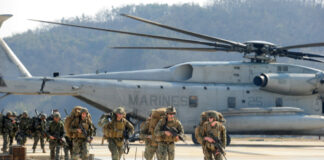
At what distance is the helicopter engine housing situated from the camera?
30.7 meters

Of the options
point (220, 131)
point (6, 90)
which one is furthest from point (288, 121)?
point (220, 131)

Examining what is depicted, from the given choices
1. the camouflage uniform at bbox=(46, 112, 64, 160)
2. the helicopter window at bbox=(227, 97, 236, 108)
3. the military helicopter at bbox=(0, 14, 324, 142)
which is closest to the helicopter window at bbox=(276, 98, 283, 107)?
the military helicopter at bbox=(0, 14, 324, 142)

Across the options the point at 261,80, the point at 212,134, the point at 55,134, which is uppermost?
the point at 261,80

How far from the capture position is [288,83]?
102 feet

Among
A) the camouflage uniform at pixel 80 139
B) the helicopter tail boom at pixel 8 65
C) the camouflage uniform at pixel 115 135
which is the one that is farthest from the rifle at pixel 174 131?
the helicopter tail boom at pixel 8 65

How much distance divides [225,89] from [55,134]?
12483 mm

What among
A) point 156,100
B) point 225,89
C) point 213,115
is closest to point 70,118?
point 213,115

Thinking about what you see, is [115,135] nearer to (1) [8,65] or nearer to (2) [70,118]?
(2) [70,118]

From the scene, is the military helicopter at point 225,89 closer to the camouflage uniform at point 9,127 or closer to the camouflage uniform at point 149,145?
the camouflage uniform at point 9,127

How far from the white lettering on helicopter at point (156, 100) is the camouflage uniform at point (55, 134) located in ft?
31.7

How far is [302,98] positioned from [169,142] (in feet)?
54.1

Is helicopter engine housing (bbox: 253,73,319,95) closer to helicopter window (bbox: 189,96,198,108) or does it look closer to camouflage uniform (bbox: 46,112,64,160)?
helicopter window (bbox: 189,96,198,108)

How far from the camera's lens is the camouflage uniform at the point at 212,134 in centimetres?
1614

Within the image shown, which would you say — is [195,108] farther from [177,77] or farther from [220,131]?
[220,131]
